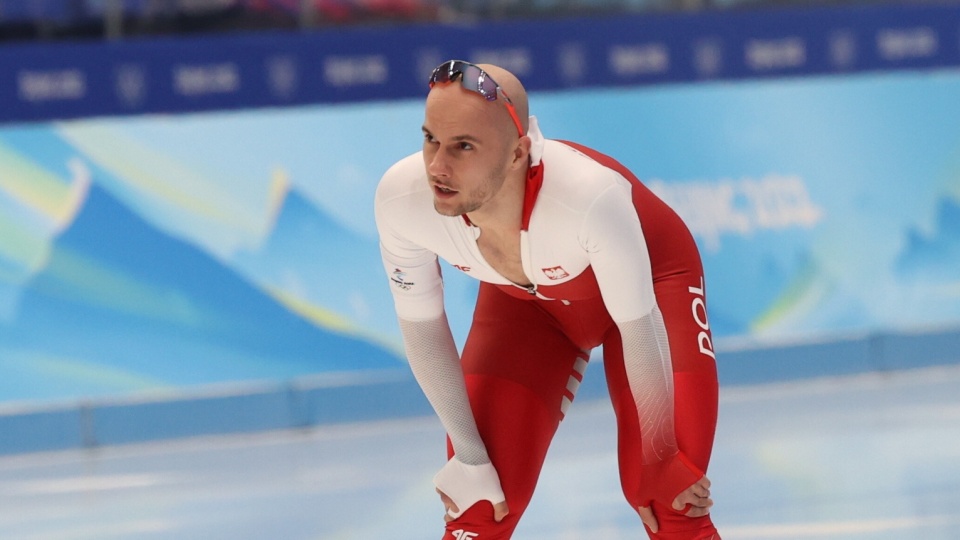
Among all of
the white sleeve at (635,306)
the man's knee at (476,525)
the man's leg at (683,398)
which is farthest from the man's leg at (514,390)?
the white sleeve at (635,306)

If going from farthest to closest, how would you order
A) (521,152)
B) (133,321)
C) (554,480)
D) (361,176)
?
(361,176), (133,321), (554,480), (521,152)

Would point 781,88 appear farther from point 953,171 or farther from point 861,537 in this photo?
point 861,537

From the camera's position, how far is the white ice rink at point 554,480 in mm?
4133

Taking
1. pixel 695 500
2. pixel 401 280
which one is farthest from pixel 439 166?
pixel 695 500

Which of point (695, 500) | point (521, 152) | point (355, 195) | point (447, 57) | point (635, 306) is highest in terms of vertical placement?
point (447, 57)

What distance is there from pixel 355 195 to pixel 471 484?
119 inches

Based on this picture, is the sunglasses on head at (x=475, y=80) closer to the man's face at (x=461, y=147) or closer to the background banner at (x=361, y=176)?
the man's face at (x=461, y=147)

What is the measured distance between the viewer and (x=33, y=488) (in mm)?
4957

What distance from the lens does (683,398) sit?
9.35 feet

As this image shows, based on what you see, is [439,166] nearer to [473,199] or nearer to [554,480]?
[473,199]

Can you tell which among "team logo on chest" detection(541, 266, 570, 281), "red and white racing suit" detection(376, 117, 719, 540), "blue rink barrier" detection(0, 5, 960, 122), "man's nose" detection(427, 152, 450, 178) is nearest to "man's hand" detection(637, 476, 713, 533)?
"red and white racing suit" detection(376, 117, 719, 540)

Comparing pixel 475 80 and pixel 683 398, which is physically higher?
pixel 475 80

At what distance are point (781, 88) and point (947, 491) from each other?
2.47 meters

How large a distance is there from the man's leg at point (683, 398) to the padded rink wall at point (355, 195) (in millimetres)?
2815
